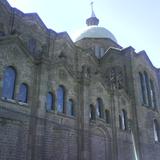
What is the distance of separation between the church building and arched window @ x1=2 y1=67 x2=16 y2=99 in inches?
2.3

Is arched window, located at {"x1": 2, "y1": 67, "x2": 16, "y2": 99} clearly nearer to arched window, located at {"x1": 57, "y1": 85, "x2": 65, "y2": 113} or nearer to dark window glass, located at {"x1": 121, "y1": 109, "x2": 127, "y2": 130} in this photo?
arched window, located at {"x1": 57, "y1": 85, "x2": 65, "y2": 113}

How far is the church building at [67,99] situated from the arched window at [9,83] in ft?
0.19

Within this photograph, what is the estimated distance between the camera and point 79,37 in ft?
117

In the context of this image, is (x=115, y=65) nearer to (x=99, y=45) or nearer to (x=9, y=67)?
(x=99, y=45)

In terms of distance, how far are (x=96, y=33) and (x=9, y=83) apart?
21274 millimetres

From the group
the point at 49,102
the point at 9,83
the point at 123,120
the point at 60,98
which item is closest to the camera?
the point at 9,83

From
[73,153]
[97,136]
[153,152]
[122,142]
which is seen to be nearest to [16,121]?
[73,153]

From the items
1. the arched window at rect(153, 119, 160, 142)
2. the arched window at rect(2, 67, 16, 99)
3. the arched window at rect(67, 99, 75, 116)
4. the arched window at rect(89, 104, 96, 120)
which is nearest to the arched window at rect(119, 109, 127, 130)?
the arched window at rect(89, 104, 96, 120)

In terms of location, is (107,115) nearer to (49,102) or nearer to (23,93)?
(49,102)

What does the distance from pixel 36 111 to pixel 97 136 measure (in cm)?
593

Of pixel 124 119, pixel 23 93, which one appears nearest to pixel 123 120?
pixel 124 119

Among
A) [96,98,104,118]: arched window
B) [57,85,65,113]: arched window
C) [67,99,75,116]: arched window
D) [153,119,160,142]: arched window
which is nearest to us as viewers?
[57,85,65,113]: arched window

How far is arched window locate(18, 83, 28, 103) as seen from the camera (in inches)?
646

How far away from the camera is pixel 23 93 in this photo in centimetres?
1667
